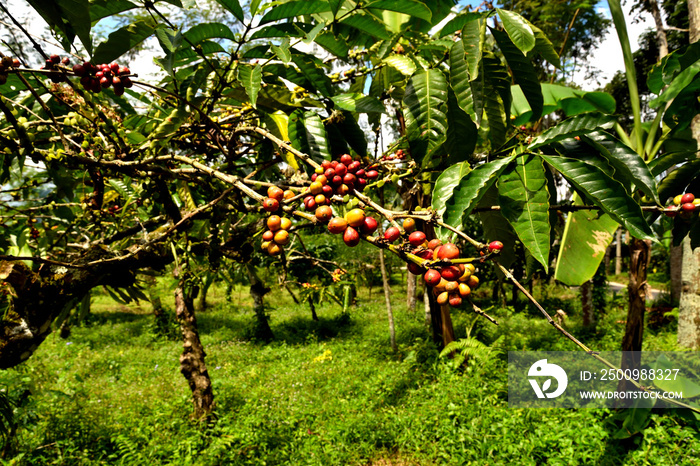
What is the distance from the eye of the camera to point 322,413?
4.53m

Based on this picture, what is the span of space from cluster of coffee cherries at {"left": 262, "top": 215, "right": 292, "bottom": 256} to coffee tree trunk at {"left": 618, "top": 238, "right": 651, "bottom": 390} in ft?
11.6

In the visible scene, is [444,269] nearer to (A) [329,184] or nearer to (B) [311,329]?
(A) [329,184]

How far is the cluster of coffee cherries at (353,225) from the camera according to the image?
2.02 feet

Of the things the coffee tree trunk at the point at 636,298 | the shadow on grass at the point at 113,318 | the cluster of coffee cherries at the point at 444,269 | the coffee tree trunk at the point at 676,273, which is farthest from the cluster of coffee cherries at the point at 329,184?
the shadow on grass at the point at 113,318

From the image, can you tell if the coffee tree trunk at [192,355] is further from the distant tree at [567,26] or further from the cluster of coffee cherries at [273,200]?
the distant tree at [567,26]

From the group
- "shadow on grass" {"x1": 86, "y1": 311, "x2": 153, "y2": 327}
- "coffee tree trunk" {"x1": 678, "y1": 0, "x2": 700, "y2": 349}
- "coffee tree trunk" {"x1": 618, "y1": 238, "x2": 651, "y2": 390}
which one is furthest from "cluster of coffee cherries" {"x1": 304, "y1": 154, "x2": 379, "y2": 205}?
"shadow on grass" {"x1": 86, "y1": 311, "x2": 153, "y2": 327}

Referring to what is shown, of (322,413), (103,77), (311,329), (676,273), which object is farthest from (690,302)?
(311,329)

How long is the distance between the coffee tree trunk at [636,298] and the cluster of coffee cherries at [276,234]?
352 cm

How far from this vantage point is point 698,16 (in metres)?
3.66

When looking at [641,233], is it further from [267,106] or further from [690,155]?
[267,106]

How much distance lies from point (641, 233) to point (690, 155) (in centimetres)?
68

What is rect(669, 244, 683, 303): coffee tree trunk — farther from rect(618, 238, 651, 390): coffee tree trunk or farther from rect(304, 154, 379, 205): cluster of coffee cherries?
rect(304, 154, 379, 205): cluster of coffee cherries

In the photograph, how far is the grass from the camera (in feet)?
11.1

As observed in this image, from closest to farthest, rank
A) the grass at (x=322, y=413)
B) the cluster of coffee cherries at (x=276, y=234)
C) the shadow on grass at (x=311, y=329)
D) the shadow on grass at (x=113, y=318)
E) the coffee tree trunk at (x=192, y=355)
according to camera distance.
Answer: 1. the cluster of coffee cherries at (x=276, y=234)
2. the coffee tree trunk at (x=192, y=355)
3. the grass at (x=322, y=413)
4. the shadow on grass at (x=311, y=329)
5. the shadow on grass at (x=113, y=318)
